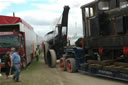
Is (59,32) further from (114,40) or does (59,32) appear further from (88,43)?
(114,40)

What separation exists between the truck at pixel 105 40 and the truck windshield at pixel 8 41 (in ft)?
13.4

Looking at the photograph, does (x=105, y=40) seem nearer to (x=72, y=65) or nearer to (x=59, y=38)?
(x=72, y=65)

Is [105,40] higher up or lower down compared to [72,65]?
higher up

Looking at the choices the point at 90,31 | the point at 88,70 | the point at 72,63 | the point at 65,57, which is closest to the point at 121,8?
the point at 90,31

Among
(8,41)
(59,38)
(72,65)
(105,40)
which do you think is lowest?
(72,65)

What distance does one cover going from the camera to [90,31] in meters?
12.3

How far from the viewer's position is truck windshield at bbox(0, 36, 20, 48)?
1498cm

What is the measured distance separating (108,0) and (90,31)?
7.24 feet

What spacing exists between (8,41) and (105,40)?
277 inches

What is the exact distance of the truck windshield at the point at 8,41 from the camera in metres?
15.0

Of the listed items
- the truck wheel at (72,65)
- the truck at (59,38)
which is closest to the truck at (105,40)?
the truck wheel at (72,65)

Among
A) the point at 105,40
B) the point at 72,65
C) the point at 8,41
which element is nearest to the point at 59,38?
the point at 8,41

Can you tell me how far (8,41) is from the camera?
1505 cm

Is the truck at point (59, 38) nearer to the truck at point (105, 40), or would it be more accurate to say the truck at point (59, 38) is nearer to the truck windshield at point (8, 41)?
the truck windshield at point (8, 41)
